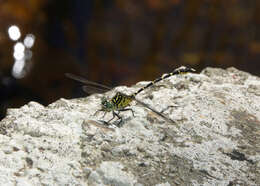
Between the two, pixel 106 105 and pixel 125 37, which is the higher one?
pixel 125 37

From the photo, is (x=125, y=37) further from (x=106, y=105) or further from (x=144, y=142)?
(x=144, y=142)

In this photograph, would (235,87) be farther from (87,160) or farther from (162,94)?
(87,160)

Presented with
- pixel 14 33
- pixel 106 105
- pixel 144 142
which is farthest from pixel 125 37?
pixel 144 142

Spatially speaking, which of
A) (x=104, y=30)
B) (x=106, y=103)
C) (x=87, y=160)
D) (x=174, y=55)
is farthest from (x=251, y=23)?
(x=87, y=160)

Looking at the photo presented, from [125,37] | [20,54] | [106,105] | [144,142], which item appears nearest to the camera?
[144,142]

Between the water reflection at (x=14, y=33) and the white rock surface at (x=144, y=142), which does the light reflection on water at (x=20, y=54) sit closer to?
the water reflection at (x=14, y=33)

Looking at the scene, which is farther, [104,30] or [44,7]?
[104,30]
